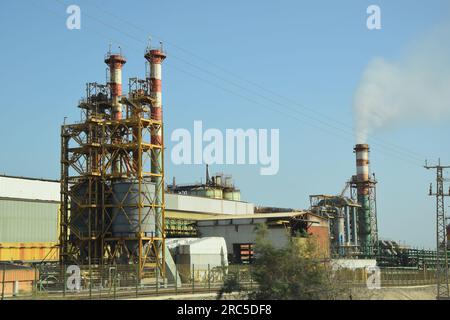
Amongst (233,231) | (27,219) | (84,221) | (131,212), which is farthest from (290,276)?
(27,219)

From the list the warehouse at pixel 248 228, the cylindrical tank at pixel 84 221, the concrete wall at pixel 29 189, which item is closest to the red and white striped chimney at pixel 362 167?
the warehouse at pixel 248 228

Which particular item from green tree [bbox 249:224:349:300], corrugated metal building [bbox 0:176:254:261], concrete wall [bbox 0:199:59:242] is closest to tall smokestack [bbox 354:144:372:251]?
corrugated metal building [bbox 0:176:254:261]

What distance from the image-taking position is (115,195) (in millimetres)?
46469

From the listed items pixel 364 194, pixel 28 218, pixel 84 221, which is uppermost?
pixel 364 194

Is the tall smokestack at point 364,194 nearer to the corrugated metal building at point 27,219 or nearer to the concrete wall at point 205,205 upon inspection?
the concrete wall at point 205,205

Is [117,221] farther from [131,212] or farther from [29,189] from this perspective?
[29,189]

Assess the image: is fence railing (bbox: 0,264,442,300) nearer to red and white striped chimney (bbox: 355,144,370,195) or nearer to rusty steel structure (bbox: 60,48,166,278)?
rusty steel structure (bbox: 60,48,166,278)

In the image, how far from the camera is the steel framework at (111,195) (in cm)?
4594

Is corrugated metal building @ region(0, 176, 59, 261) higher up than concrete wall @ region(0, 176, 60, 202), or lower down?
lower down

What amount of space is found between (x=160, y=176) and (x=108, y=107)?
44.4 ft

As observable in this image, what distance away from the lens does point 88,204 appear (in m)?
47.0

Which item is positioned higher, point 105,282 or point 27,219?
point 27,219

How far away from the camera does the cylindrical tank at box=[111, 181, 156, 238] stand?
1800 inches

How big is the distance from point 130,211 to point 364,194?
1646 inches
